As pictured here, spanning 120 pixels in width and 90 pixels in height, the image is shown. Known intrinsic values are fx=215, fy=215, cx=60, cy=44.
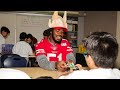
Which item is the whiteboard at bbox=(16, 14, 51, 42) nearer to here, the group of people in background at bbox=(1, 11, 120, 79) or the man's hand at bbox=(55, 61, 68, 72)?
the group of people in background at bbox=(1, 11, 120, 79)

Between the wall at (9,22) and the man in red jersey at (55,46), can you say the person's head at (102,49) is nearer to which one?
the man in red jersey at (55,46)

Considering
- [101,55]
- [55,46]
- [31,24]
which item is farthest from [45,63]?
[31,24]

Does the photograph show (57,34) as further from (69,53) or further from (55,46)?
(69,53)

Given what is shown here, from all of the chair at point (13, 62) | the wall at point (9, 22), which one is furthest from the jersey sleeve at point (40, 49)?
the wall at point (9, 22)

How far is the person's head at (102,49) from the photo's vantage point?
1223 mm

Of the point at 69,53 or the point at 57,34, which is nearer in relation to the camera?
the point at 57,34

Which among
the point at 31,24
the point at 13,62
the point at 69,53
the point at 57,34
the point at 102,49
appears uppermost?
the point at 31,24

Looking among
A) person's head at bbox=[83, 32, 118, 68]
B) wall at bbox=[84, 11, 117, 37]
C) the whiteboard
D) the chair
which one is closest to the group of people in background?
person's head at bbox=[83, 32, 118, 68]

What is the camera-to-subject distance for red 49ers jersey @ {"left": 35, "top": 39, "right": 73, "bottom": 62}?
8.35 feet

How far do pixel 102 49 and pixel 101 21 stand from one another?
577cm

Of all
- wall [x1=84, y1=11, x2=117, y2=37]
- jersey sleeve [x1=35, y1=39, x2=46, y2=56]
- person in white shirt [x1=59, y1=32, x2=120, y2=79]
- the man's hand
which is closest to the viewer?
person in white shirt [x1=59, y1=32, x2=120, y2=79]

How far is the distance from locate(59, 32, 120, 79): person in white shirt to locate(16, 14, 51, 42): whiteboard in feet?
18.4

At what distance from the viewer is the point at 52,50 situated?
2611mm

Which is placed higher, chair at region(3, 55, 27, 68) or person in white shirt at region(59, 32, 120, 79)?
person in white shirt at region(59, 32, 120, 79)
